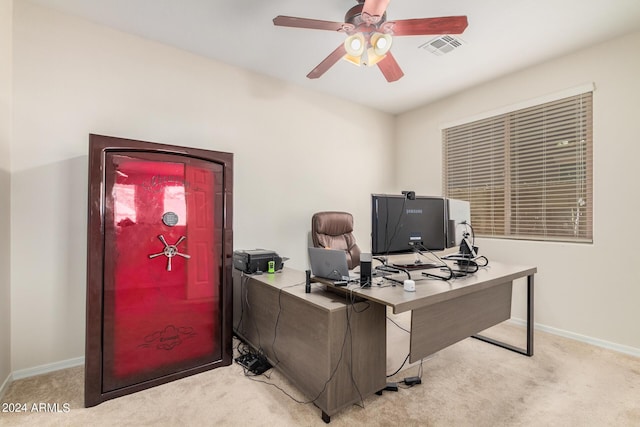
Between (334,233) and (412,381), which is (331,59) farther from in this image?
(412,381)

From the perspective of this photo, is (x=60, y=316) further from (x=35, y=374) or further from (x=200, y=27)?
(x=200, y=27)

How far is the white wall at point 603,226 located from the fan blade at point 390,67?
175cm

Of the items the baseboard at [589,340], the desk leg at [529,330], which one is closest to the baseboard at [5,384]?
the desk leg at [529,330]

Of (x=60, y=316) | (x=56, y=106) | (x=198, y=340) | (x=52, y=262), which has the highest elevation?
(x=56, y=106)

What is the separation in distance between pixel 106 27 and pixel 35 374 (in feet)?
9.15

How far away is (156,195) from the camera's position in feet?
6.83

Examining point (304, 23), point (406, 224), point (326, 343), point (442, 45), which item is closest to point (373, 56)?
point (304, 23)

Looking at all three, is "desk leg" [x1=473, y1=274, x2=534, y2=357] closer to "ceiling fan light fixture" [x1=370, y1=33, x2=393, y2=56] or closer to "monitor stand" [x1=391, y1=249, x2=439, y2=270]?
"monitor stand" [x1=391, y1=249, x2=439, y2=270]

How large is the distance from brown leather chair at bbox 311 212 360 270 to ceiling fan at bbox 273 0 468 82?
1.68 meters

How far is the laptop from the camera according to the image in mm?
1837

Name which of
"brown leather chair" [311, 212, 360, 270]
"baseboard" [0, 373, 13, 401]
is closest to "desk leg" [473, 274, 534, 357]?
"brown leather chair" [311, 212, 360, 270]

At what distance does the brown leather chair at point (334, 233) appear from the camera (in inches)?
127

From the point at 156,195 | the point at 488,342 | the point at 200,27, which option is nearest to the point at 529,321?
the point at 488,342

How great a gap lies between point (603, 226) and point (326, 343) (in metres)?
2.84
